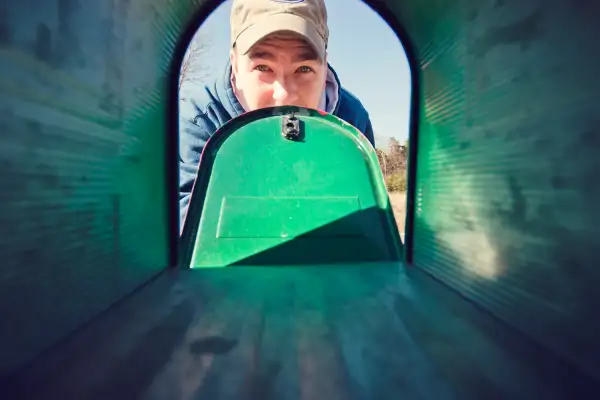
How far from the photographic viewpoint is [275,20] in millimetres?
2656

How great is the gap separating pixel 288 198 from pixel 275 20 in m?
1.61

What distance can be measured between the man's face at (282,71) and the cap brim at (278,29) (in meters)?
0.04

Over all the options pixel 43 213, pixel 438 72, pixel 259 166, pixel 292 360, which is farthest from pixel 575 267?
pixel 259 166

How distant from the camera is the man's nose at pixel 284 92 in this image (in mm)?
2797

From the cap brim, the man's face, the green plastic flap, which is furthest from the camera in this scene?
the man's face

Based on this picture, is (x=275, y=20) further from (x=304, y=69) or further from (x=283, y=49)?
(x=304, y=69)

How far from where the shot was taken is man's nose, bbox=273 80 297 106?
280cm

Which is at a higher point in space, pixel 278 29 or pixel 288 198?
pixel 278 29

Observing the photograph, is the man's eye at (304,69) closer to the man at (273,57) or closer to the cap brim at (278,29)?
the man at (273,57)

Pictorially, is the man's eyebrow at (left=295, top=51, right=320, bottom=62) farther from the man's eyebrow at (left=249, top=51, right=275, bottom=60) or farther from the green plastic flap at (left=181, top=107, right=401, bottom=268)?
the green plastic flap at (left=181, top=107, right=401, bottom=268)

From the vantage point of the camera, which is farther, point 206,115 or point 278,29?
point 206,115

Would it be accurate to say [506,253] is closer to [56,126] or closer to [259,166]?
[56,126]

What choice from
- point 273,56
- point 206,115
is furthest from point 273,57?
point 206,115

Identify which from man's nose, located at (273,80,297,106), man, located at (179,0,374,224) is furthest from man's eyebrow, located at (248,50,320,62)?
man's nose, located at (273,80,297,106)
